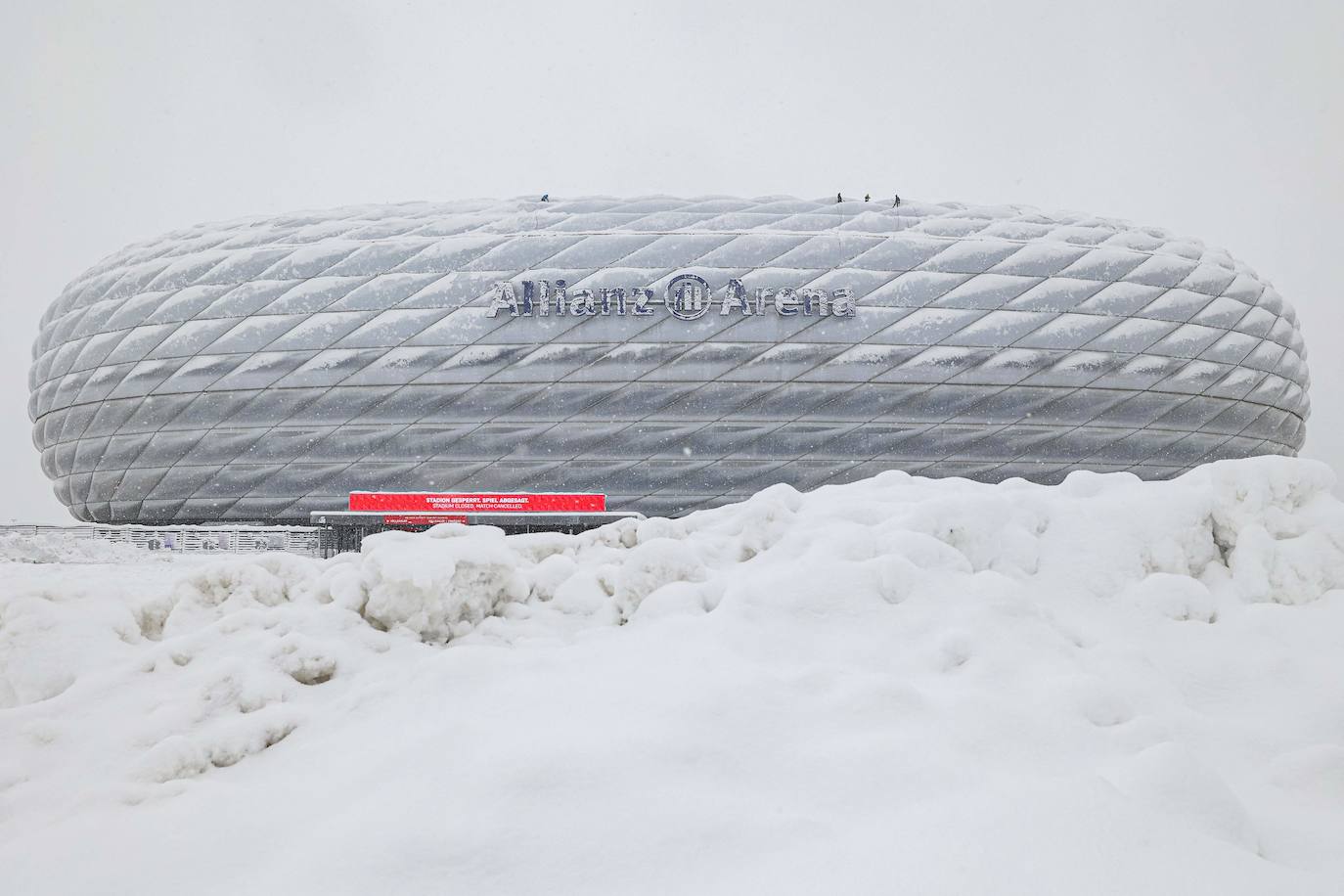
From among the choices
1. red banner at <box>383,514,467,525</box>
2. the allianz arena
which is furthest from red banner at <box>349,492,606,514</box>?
the allianz arena

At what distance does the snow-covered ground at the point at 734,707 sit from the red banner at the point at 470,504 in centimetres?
1423

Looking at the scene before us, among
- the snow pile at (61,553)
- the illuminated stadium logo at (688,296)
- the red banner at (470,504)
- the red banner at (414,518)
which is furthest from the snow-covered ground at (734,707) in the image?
the illuminated stadium logo at (688,296)

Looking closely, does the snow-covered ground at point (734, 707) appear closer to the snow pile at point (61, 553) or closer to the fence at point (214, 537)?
the snow pile at point (61, 553)

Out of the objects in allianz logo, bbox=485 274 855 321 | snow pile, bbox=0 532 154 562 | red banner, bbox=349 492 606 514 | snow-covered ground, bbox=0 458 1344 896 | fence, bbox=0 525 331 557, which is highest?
snow-covered ground, bbox=0 458 1344 896

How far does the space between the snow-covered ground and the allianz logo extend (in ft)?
49.6

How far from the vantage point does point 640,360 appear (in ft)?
62.0

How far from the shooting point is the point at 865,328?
19.1m

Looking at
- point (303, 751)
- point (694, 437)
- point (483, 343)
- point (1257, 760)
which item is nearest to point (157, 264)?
point (483, 343)

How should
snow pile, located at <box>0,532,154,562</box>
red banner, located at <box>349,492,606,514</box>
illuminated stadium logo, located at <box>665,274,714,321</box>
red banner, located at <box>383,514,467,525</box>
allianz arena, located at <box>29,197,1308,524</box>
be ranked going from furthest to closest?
illuminated stadium logo, located at <box>665,274,714,321</box> → allianz arena, located at <box>29,197,1308,524</box> → red banner, located at <box>349,492,606,514</box> → red banner, located at <box>383,514,467,525</box> → snow pile, located at <box>0,532,154,562</box>

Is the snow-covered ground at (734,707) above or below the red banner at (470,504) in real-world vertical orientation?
above

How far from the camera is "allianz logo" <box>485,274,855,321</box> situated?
1902 cm

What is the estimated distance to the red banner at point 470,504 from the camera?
18422 mm

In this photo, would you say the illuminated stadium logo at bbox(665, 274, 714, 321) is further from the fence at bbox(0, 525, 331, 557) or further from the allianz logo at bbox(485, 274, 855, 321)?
the fence at bbox(0, 525, 331, 557)

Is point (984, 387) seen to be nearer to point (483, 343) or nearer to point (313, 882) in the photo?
point (483, 343)
